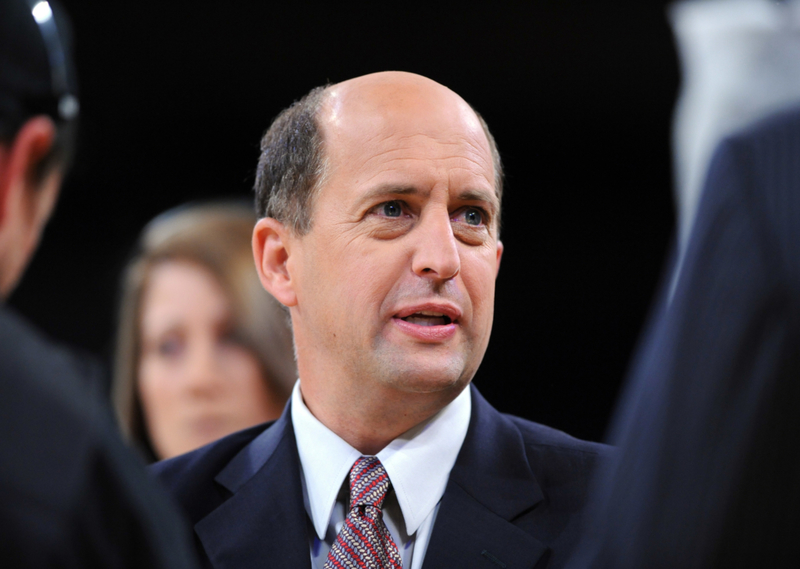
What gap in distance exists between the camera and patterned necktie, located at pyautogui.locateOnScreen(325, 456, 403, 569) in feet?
5.24

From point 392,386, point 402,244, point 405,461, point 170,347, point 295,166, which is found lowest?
point 170,347

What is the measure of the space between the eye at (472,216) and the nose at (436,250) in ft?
0.21

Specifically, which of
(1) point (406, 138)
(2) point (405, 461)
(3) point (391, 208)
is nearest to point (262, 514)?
(2) point (405, 461)

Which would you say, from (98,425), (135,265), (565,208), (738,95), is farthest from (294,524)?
(738,95)

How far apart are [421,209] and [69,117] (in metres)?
0.73

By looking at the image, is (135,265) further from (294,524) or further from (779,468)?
(779,468)

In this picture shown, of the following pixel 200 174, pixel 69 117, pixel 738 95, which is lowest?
pixel 200 174

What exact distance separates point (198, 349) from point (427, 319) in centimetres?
145

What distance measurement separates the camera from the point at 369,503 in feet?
5.44

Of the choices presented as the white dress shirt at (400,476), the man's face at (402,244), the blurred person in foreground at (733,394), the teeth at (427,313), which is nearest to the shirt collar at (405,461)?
the white dress shirt at (400,476)

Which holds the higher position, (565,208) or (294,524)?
(565,208)

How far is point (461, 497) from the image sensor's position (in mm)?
1687

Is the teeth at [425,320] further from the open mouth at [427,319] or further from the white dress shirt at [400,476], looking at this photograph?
the white dress shirt at [400,476]

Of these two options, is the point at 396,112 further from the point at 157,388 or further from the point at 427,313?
the point at 157,388
